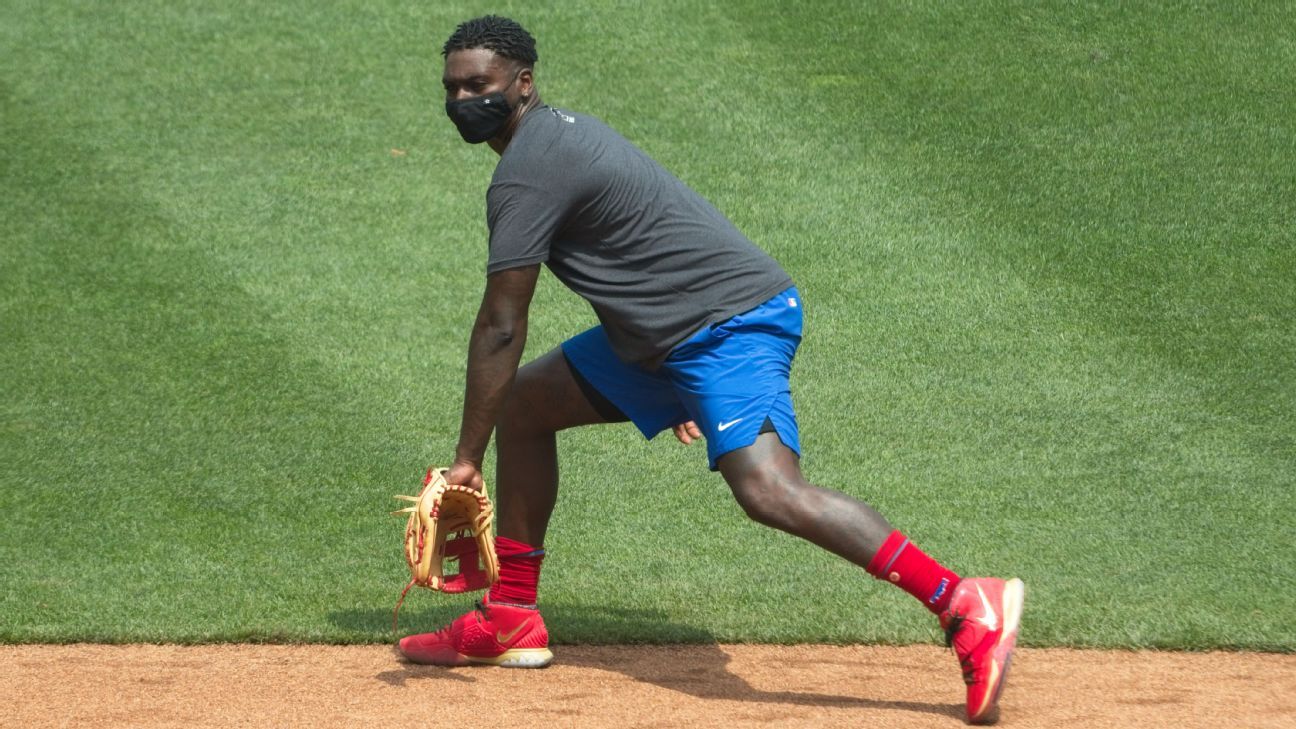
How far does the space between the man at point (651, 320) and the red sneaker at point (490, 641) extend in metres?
0.65

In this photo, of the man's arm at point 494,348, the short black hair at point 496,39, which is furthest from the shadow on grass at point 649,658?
the short black hair at point 496,39

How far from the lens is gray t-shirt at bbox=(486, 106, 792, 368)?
4.46 metres

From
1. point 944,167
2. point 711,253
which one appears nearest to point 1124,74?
point 944,167

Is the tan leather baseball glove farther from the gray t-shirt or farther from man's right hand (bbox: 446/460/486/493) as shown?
the gray t-shirt

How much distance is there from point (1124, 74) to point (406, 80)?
464 centimetres

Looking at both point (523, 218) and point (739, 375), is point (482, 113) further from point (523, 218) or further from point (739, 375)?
point (739, 375)

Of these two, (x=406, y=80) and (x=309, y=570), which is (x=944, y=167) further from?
(x=309, y=570)

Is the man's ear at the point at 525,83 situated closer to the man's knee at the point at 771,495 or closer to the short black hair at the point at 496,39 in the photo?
the short black hair at the point at 496,39

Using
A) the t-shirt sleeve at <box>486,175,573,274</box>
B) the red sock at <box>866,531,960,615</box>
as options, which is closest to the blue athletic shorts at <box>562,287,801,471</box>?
the red sock at <box>866,531,960,615</box>

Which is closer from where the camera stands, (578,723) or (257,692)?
(578,723)

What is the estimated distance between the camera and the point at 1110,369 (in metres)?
7.50

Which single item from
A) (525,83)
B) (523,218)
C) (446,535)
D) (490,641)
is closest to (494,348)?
(523,218)

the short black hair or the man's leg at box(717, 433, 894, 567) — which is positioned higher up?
the short black hair

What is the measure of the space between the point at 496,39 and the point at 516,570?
5.50ft
